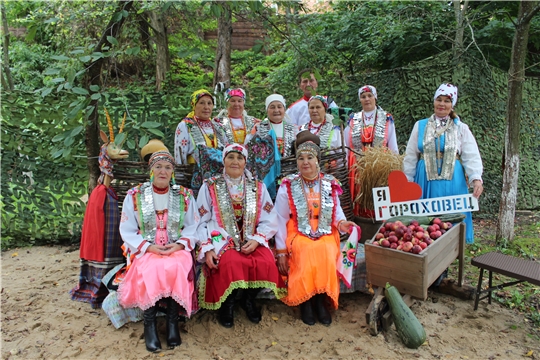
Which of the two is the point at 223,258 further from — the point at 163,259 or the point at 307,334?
the point at 307,334

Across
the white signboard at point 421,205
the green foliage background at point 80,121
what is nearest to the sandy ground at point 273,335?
the white signboard at point 421,205

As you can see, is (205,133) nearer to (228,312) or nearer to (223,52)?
(228,312)

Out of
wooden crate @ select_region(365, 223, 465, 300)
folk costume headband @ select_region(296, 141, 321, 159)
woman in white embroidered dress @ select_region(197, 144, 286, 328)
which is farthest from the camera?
folk costume headband @ select_region(296, 141, 321, 159)

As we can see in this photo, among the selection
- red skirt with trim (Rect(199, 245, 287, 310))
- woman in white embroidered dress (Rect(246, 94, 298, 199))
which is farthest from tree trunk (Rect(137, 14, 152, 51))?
red skirt with trim (Rect(199, 245, 287, 310))

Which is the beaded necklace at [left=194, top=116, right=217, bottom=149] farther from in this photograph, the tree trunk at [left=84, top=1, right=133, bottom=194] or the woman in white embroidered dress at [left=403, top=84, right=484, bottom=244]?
the woman in white embroidered dress at [left=403, top=84, right=484, bottom=244]

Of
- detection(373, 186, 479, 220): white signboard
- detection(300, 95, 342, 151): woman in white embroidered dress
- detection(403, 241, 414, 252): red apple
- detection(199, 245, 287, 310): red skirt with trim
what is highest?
detection(300, 95, 342, 151): woman in white embroidered dress

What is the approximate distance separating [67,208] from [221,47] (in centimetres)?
314

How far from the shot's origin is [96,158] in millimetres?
4270

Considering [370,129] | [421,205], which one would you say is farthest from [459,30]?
[421,205]

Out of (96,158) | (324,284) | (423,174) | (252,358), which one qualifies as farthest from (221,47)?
(252,358)

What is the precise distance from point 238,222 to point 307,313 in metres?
0.99

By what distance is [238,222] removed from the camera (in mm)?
3502

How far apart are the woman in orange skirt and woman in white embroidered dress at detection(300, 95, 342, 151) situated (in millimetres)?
639

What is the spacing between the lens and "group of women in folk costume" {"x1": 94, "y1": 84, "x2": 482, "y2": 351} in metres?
3.06
